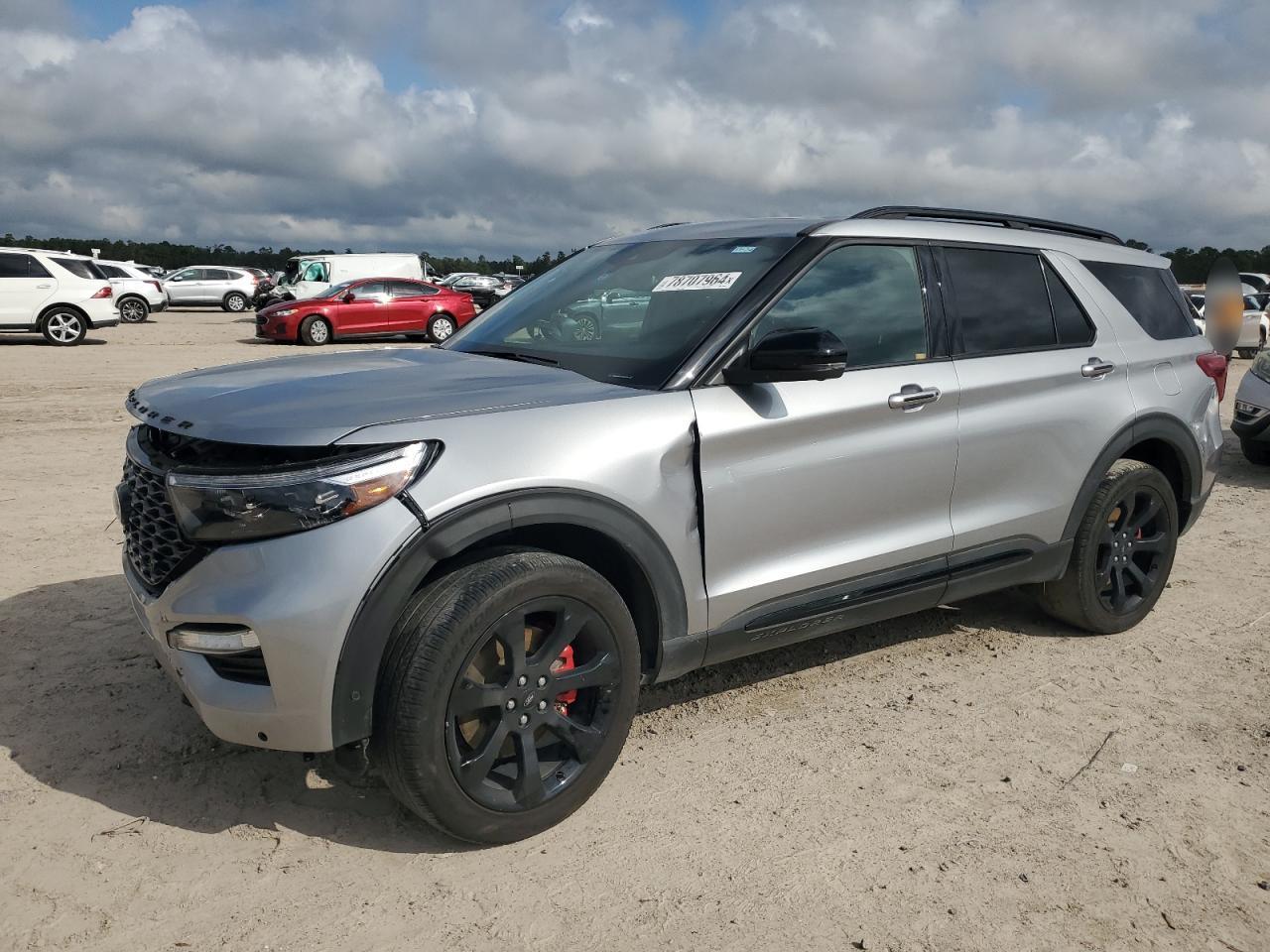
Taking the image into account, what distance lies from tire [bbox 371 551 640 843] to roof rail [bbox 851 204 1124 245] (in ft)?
6.54

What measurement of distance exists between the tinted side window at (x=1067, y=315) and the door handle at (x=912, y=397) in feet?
3.29

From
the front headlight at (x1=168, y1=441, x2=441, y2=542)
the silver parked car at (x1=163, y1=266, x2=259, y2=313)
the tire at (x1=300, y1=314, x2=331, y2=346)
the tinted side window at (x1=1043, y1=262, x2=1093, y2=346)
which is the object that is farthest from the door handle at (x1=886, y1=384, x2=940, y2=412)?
the silver parked car at (x1=163, y1=266, x2=259, y2=313)

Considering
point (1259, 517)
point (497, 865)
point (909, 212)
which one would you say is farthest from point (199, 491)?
point (1259, 517)

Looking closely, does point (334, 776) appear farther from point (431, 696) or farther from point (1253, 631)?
point (1253, 631)

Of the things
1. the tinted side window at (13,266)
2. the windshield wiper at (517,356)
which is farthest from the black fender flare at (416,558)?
the tinted side window at (13,266)

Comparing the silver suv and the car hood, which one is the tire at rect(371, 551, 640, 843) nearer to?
the silver suv

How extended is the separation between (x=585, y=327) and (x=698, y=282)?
0.46m

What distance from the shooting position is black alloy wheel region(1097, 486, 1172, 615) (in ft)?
15.8

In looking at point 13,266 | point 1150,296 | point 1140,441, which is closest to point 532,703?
point 1140,441

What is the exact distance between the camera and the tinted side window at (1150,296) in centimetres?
491

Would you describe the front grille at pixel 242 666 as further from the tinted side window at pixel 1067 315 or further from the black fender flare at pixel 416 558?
the tinted side window at pixel 1067 315

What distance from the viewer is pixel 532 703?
3.06 metres

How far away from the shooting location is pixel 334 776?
351 centimetres

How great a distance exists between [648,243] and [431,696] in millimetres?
2293
